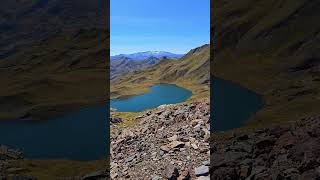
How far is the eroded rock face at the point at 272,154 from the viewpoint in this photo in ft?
40.5

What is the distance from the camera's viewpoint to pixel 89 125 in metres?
12.5

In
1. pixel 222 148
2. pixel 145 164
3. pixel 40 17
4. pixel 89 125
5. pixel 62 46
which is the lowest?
pixel 145 164

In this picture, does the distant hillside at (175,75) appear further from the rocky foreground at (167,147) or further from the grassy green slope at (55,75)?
the grassy green slope at (55,75)

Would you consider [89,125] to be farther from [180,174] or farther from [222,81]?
[180,174]

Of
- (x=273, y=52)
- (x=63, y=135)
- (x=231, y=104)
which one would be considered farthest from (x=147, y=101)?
(x=63, y=135)

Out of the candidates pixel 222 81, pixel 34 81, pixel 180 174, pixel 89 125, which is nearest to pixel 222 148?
pixel 222 81

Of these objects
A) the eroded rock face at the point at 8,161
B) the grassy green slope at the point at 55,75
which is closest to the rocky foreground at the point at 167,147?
the grassy green slope at the point at 55,75

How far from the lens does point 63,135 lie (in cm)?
1220

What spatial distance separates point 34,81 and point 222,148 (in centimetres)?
658

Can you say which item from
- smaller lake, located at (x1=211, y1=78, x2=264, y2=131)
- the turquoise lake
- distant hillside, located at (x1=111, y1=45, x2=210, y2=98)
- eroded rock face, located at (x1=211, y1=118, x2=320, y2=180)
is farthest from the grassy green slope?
distant hillside, located at (x1=111, y1=45, x2=210, y2=98)

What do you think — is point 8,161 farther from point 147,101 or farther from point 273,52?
point 147,101

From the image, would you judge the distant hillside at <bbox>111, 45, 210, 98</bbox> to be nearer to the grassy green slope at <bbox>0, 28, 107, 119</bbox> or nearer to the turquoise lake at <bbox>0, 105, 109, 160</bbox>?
the grassy green slope at <bbox>0, 28, 107, 119</bbox>

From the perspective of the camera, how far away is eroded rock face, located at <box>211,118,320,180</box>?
12.3 m

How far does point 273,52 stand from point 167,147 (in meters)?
7.75
